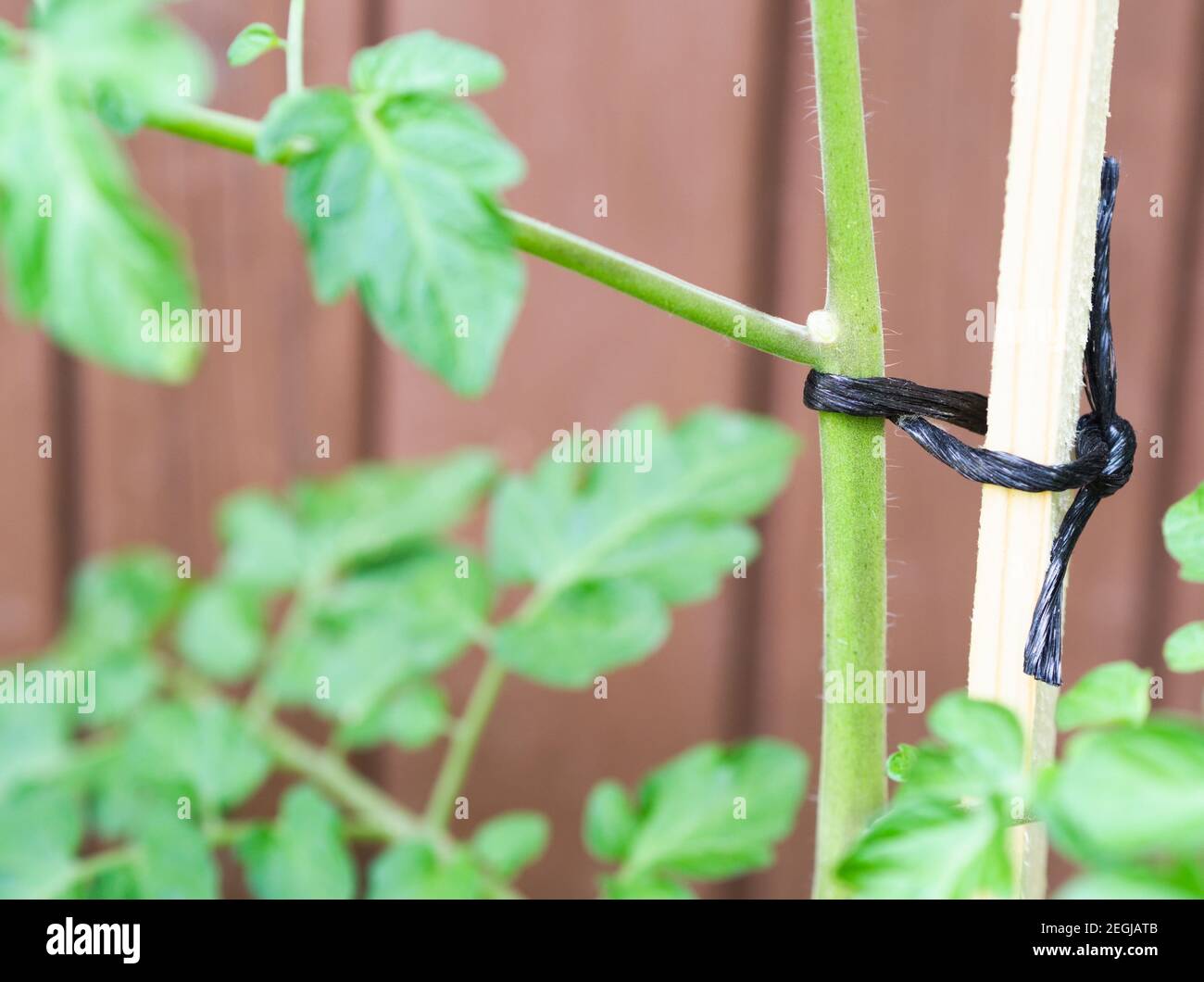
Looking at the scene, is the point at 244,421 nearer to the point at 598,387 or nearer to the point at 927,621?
the point at 598,387

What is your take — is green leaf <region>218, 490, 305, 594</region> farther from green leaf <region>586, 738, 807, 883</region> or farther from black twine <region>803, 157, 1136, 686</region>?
black twine <region>803, 157, 1136, 686</region>

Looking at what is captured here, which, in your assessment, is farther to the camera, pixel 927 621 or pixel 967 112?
pixel 927 621

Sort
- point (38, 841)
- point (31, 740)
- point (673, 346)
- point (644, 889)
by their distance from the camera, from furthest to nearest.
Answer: point (673, 346)
point (31, 740)
point (38, 841)
point (644, 889)

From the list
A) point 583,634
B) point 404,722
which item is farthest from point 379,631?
point 583,634

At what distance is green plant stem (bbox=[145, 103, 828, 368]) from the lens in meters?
Result: 0.35

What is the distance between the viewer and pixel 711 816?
60 centimetres

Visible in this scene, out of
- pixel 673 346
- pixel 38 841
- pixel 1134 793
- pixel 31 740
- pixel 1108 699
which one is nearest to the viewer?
pixel 1134 793

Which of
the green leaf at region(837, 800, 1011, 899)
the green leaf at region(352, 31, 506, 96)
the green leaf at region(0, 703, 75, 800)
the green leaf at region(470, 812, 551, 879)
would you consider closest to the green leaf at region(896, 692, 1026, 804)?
the green leaf at region(837, 800, 1011, 899)

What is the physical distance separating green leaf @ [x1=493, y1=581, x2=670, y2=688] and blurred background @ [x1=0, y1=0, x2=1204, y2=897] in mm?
352

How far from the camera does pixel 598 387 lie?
39.5 inches

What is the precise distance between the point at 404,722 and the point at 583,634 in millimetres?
200

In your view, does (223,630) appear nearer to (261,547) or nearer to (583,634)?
(261,547)

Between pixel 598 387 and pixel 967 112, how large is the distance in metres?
0.38
